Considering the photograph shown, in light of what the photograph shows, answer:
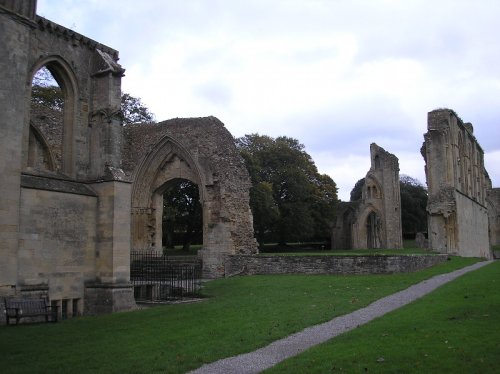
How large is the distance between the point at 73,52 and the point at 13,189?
4.60 metres

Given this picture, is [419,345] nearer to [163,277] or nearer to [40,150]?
[163,277]

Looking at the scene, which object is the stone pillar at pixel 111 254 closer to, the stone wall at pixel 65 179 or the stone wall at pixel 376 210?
the stone wall at pixel 65 179

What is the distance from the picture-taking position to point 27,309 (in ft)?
36.8

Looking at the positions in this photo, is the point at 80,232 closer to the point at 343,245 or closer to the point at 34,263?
the point at 34,263

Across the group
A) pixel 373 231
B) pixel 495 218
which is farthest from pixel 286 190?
pixel 495 218

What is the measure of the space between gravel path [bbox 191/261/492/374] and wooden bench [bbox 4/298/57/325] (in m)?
5.64

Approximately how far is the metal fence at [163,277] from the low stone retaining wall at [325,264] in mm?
1943

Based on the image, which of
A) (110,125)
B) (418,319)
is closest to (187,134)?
(110,125)

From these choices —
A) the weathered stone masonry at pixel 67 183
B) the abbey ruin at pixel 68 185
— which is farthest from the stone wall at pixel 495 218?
the weathered stone masonry at pixel 67 183

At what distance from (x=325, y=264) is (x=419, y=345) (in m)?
13.1

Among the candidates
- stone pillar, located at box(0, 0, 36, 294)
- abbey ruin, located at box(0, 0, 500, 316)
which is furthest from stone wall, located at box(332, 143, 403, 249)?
stone pillar, located at box(0, 0, 36, 294)

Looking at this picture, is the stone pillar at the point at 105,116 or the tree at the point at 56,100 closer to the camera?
the stone pillar at the point at 105,116

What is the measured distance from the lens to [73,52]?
46.9ft

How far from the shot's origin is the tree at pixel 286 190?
40469 mm
